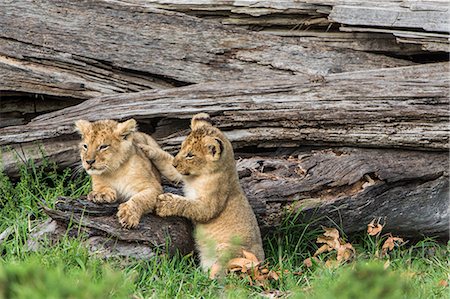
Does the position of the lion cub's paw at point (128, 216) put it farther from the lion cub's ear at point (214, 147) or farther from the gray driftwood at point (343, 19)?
the gray driftwood at point (343, 19)

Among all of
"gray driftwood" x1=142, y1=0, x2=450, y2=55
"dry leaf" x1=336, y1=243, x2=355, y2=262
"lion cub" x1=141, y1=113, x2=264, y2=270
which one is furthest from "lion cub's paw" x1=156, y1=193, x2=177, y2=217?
"gray driftwood" x1=142, y1=0, x2=450, y2=55

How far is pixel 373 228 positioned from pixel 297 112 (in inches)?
47.3

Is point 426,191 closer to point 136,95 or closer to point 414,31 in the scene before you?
point 414,31

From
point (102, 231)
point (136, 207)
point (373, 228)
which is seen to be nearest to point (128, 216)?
point (136, 207)

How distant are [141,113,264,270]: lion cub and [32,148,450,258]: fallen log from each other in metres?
0.20

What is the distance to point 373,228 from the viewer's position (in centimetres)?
789

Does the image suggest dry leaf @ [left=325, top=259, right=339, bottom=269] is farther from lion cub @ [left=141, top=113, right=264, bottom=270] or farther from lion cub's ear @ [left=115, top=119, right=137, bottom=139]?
lion cub's ear @ [left=115, top=119, right=137, bottom=139]

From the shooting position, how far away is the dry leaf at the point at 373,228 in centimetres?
779

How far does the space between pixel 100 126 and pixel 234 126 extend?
1376 mm

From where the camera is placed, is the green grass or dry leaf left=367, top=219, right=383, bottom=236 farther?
dry leaf left=367, top=219, right=383, bottom=236

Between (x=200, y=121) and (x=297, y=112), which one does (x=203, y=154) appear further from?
(x=297, y=112)

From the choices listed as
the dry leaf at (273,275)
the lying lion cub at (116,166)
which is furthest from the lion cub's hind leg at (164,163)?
the dry leaf at (273,275)

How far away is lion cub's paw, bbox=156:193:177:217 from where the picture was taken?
6.92 metres

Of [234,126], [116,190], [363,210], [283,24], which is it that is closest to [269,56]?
[283,24]
